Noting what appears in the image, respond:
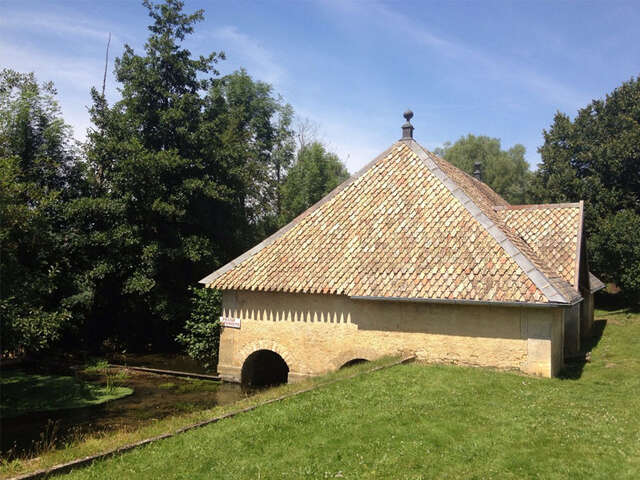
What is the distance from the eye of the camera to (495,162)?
5397 cm

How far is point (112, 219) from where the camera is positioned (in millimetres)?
22016

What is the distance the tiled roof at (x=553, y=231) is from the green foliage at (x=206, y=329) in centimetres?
1123

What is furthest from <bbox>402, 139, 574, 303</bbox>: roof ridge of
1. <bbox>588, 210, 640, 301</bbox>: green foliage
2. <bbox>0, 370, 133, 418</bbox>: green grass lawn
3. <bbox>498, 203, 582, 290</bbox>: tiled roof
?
<bbox>588, 210, 640, 301</bbox>: green foliage

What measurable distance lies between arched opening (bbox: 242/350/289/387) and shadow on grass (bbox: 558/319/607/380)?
8.56 m

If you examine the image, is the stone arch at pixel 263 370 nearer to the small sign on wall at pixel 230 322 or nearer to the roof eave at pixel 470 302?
the small sign on wall at pixel 230 322

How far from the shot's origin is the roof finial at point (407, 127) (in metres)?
17.6

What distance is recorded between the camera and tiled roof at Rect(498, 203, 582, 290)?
1438cm

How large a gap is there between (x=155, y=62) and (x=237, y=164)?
241 inches

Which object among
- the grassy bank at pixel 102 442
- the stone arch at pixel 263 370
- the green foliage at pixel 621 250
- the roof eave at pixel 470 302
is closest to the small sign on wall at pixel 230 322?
the stone arch at pixel 263 370

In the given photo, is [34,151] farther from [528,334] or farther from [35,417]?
[528,334]

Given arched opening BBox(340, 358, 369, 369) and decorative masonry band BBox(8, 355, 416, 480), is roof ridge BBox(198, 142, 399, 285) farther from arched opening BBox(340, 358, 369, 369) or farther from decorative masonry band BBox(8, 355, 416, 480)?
decorative masonry band BBox(8, 355, 416, 480)

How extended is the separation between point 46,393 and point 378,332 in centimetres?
1025

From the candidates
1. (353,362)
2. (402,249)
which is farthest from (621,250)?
(353,362)

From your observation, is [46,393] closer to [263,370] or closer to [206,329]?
[206,329]
